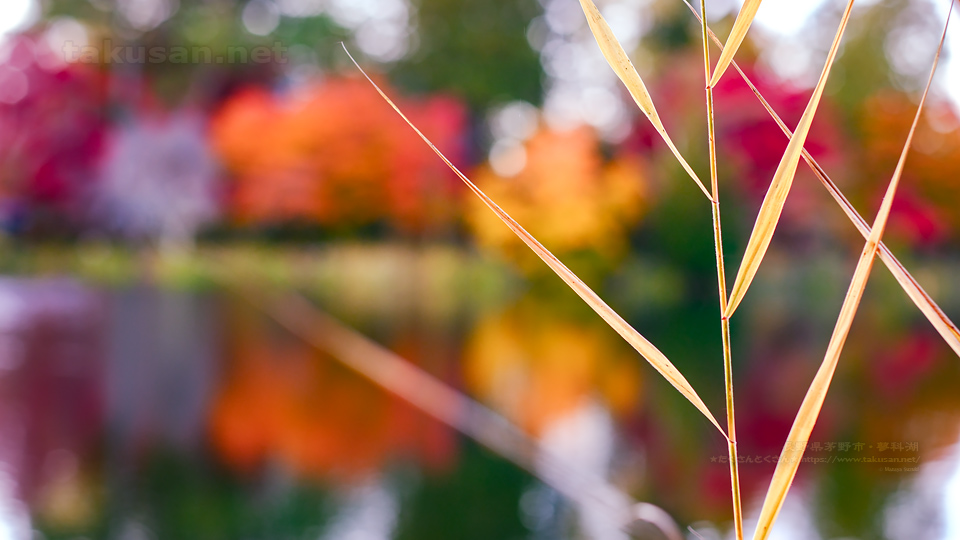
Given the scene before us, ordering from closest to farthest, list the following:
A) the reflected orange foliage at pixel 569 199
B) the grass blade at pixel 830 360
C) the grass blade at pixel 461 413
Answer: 1. the grass blade at pixel 830 360
2. the grass blade at pixel 461 413
3. the reflected orange foliage at pixel 569 199

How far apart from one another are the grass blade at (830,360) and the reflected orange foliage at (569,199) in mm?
12451

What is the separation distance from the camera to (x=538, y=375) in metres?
5.50

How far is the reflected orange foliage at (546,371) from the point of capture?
183 inches

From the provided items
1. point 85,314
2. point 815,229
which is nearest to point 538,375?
point 85,314

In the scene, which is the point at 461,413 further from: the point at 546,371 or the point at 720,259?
the point at 720,259

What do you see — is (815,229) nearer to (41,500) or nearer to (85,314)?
(85,314)

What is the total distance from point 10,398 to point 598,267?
31.7ft

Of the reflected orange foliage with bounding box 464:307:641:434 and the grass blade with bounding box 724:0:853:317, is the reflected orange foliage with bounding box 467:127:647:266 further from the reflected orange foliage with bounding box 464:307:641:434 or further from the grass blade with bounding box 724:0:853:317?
the grass blade with bounding box 724:0:853:317

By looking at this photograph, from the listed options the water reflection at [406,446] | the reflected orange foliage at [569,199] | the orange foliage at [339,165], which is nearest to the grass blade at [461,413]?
the water reflection at [406,446]

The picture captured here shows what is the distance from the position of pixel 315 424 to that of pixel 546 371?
1876mm

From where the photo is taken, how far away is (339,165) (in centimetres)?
1524

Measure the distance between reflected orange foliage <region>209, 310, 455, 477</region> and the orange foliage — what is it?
952 centimetres

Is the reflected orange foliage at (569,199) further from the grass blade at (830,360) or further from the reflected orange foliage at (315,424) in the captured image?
the grass blade at (830,360)

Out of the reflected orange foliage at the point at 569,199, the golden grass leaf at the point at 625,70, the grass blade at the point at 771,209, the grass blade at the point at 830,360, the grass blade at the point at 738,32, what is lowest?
the grass blade at the point at 830,360
